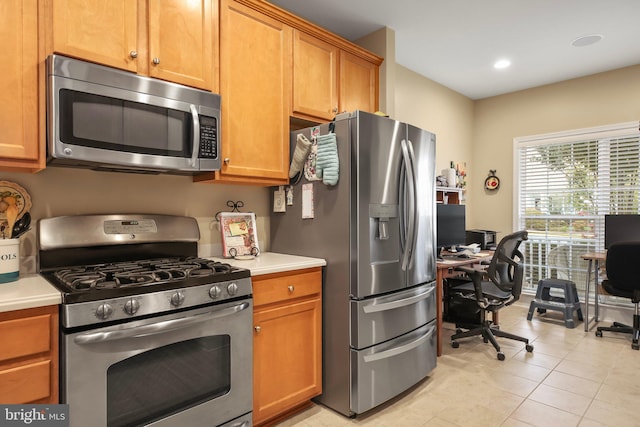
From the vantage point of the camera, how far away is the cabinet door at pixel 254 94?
216 centimetres

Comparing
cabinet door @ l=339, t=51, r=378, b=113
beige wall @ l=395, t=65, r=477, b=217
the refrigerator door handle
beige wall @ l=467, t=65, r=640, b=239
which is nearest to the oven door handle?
the refrigerator door handle

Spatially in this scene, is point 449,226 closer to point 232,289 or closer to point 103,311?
point 232,289

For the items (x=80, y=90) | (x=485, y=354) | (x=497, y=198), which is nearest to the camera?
(x=80, y=90)

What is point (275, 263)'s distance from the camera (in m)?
2.12

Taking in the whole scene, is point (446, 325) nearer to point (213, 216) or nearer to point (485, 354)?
point (485, 354)

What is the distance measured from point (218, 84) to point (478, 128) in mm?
4148

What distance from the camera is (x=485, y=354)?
10.2 feet

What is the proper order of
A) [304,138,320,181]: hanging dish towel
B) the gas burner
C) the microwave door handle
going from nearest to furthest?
the gas burner < the microwave door handle < [304,138,320,181]: hanging dish towel

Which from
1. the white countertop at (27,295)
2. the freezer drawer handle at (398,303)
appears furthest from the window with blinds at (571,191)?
the white countertop at (27,295)

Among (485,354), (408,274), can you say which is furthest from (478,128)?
(408,274)

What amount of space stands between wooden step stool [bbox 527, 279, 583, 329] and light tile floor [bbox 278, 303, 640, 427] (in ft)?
1.40

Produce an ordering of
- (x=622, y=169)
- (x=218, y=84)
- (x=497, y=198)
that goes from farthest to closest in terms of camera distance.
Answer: (x=497, y=198)
(x=622, y=169)
(x=218, y=84)

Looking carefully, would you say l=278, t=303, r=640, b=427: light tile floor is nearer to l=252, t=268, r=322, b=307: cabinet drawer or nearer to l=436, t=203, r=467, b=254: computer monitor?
l=252, t=268, r=322, b=307: cabinet drawer

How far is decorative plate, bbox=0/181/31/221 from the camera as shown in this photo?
1718 millimetres
